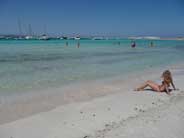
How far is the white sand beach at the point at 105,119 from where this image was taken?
4898 millimetres

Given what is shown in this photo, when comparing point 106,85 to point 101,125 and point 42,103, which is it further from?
point 101,125

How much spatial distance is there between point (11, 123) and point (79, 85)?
5.01m

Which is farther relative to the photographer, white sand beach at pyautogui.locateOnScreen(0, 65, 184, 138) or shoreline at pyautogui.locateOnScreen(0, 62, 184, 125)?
shoreline at pyautogui.locateOnScreen(0, 62, 184, 125)

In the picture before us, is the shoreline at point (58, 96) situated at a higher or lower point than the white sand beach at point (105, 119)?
lower

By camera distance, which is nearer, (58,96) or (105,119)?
(105,119)

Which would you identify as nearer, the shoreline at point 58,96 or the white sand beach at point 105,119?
the white sand beach at point 105,119

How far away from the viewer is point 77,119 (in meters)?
5.82

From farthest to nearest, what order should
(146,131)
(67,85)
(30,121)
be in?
(67,85), (30,121), (146,131)

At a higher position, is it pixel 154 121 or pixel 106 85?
pixel 154 121

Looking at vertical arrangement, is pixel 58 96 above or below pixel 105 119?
below

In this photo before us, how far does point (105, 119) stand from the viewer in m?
5.79

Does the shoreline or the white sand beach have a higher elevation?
the white sand beach

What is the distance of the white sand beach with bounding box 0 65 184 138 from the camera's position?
4898 millimetres

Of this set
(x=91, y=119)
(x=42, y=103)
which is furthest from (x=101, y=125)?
(x=42, y=103)
